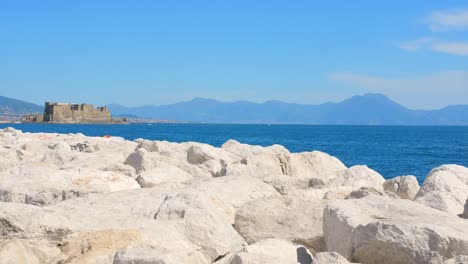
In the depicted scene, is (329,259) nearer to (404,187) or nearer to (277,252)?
(277,252)

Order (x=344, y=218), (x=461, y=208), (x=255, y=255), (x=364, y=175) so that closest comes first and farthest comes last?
1. (x=255, y=255)
2. (x=344, y=218)
3. (x=461, y=208)
4. (x=364, y=175)

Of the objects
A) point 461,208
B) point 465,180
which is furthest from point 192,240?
point 465,180

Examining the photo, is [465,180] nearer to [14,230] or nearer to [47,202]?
[47,202]

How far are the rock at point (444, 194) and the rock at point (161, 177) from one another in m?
3.30

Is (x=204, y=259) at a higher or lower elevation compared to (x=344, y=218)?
lower

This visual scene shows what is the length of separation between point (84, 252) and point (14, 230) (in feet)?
2.08

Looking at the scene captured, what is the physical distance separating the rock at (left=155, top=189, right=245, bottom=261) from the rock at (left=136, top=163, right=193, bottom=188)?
2.46 m

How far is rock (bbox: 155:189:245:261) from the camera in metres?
5.53

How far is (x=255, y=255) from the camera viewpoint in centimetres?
458

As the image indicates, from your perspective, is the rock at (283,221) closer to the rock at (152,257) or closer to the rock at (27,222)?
the rock at (152,257)

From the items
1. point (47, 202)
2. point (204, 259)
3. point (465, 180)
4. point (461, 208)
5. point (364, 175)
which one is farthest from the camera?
point (364, 175)

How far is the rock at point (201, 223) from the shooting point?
5531 millimetres

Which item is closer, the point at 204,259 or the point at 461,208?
the point at 204,259

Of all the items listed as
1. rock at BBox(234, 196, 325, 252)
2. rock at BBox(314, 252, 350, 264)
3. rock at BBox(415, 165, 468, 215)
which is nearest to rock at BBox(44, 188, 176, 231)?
rock at BBox(234, 196, 325, 252)
